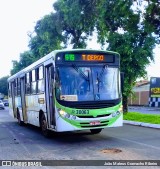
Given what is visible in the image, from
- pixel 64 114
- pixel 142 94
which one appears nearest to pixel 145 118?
pixel 64 114

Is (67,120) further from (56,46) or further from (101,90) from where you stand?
(56,46)

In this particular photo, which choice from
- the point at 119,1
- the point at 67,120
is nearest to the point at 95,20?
the point at 119,1

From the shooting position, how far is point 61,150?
9961mm

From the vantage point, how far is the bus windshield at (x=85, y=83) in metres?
10.9

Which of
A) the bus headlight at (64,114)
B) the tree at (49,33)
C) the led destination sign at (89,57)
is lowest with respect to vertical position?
the bus headlight at (64,114)

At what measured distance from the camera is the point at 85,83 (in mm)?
11055

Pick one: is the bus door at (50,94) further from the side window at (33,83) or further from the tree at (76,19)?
the tree at (76,19)

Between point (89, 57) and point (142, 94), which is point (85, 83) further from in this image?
point (142, 94)

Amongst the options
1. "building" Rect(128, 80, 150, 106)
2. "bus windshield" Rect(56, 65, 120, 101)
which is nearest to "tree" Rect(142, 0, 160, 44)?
"bus windshield" Rect(56, 65, 120, 101)

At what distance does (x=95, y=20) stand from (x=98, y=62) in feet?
44.6

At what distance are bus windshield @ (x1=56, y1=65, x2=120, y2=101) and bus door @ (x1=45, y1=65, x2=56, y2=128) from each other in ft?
1.94

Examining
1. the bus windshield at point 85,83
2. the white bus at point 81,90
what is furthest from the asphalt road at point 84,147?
the bus windshield at point 85,83

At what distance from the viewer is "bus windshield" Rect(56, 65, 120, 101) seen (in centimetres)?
1092

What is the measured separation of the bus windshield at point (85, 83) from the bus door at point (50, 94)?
592 millimetres
